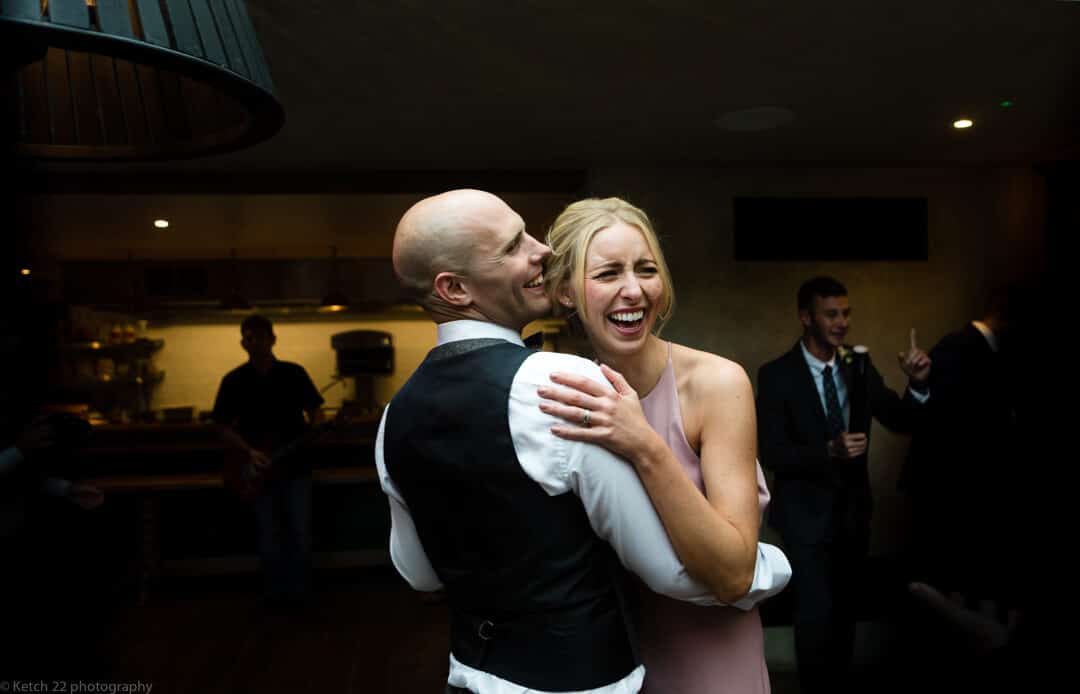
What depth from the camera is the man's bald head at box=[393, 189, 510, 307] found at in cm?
131

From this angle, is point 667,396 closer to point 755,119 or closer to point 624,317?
point 624,317

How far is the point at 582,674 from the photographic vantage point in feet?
4.28

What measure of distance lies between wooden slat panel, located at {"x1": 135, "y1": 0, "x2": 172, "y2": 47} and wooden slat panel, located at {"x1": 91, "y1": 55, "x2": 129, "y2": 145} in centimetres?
35

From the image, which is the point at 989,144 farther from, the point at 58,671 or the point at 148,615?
the point at 148,615

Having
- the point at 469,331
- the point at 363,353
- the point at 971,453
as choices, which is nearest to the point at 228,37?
the point at 469,331

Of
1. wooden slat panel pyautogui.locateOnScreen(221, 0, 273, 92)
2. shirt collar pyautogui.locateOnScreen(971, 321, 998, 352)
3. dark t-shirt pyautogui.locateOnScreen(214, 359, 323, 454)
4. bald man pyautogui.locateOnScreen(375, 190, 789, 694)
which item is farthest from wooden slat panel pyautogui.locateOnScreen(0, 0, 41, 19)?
dark t-shirt pyautogui.locateOnScreen(214, 359, 323, 454)

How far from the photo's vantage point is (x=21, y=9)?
66cm

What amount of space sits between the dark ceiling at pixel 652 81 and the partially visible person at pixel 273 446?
1290 millimetres

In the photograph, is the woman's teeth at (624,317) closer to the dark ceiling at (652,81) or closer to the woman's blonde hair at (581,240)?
the woman's blonde hair at (581,240)

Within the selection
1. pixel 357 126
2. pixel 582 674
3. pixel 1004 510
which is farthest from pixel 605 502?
pixel 357 126

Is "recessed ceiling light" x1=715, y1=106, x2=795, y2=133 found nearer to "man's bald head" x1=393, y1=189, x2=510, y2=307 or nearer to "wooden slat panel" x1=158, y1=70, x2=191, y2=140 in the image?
"man's bald head" x1=393, y1=189, x2=510, y2=307

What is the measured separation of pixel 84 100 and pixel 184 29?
1.45 feet

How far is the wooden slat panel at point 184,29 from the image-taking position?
29.3 inches

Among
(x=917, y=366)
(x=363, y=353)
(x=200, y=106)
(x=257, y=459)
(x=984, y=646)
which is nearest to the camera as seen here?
(x=200, y=106)
